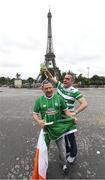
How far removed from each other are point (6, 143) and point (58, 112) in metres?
2.58

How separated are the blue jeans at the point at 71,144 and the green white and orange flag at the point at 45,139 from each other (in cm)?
31

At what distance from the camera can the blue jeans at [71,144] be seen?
401cm

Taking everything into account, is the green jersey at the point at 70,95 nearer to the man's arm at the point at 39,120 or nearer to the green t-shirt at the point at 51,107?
the green t-shirt at the point at 51,107

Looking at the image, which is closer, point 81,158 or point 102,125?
point 81,158

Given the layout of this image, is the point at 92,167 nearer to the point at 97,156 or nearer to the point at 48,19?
the point at 97,156

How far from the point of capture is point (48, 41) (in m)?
79.3

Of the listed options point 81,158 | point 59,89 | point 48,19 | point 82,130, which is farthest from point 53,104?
point 48,19

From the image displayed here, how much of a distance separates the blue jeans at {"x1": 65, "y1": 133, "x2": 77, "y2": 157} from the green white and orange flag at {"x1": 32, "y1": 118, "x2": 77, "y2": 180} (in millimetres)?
305

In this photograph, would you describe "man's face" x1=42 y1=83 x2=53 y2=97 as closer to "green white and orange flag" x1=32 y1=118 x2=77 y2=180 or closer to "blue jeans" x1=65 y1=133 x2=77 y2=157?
"green white and orange flag" x1=32 y1=118 x2=77 y2=180

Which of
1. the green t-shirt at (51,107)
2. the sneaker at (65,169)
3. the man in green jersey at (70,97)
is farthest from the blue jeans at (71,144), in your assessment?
the green t-shirt at (51,107)

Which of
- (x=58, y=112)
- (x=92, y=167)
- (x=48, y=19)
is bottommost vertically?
(x=92, y=167)

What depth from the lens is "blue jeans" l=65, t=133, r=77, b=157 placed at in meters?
4.01

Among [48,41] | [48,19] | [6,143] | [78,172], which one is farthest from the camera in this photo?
[48,19]

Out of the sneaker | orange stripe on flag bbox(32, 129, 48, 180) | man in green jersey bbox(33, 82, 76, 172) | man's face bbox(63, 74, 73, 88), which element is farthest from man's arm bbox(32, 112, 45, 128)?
the sneaker
